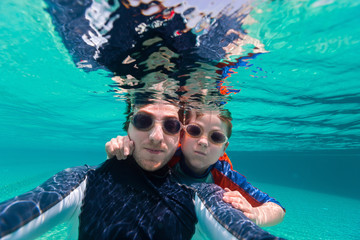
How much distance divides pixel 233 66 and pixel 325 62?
3536 mm

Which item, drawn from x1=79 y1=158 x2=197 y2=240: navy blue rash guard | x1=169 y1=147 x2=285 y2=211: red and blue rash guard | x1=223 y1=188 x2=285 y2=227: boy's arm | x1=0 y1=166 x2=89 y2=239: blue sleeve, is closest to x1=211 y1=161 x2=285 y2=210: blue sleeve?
x1=169 y1=147 x2=285 y2=211: red and blue rash guard

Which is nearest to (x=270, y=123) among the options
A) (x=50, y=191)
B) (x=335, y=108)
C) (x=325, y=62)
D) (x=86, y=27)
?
(x=335, y=108)

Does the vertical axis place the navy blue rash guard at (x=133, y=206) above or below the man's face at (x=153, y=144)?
below

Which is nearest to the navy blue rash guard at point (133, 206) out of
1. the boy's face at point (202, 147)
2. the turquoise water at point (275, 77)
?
the boy's face at point (202, 147)

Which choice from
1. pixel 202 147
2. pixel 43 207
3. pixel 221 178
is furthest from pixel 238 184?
pixel 43 207

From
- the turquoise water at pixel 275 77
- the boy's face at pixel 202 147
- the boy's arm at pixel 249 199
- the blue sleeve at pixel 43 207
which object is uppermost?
the turquoise water at pixel 275 77

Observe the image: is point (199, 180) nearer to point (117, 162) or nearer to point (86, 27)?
point (117, 162)

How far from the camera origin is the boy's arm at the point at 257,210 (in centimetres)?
279

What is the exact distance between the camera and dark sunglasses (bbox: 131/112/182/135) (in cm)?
341

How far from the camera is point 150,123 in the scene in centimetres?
343

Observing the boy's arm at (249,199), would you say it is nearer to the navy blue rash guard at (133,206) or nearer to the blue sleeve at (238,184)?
the blue sleeve at (238,184)

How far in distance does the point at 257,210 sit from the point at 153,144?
2.04m

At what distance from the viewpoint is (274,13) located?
4.39m

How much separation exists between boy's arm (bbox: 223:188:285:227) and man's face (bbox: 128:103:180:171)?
117 centimetres
